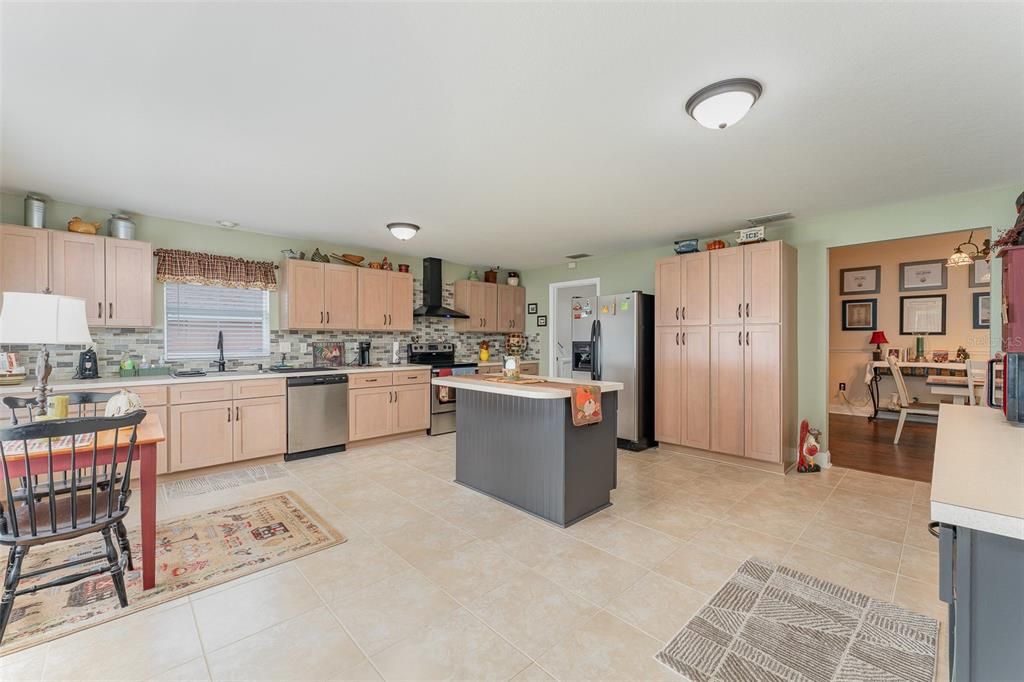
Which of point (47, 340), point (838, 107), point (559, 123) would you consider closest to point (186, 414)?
point (47, 340)

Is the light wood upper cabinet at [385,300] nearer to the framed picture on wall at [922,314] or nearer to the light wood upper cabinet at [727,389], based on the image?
the light wood upper cabinet at [727,389]

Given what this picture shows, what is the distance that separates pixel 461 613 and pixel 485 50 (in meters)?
2.42

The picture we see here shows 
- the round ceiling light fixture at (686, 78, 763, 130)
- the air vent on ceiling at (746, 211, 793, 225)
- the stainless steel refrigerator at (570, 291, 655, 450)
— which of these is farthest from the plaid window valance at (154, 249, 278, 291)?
the air vent on ceiling at (746, 211, 793, 225)

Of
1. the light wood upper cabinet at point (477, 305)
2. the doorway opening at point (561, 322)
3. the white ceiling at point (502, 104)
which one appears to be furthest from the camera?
the doorway opening at point (561, 322)

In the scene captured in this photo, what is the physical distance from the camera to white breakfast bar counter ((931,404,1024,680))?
2.81ft

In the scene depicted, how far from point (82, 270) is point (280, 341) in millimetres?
1715

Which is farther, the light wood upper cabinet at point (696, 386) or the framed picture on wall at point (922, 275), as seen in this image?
the framed picture on wall at point (922, 275)

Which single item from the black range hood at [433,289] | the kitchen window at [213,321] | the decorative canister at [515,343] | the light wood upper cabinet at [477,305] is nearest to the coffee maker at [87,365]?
the kitchen window at [213,321]

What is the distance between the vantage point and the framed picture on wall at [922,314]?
237 inches

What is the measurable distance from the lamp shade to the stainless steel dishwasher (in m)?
2.16

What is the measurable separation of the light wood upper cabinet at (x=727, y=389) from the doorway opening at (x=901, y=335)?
159cm

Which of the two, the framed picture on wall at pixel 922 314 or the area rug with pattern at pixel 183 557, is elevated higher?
the framed picture on wall at pixel 922 314

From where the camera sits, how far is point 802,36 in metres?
1.64

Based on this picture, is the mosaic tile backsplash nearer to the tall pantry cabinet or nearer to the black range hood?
the black range hood
